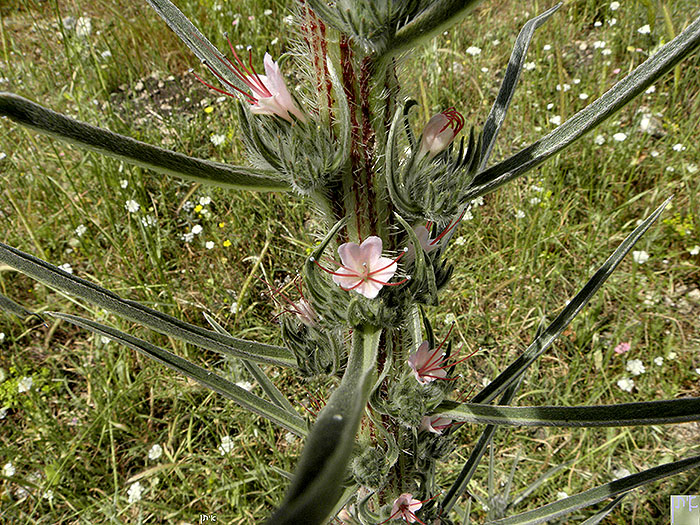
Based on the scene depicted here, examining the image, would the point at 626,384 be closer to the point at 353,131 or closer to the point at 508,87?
the point at 508,87

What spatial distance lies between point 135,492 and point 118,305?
151 cm

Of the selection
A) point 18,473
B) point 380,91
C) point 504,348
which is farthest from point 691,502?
point 18,473

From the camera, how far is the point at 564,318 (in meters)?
0.98

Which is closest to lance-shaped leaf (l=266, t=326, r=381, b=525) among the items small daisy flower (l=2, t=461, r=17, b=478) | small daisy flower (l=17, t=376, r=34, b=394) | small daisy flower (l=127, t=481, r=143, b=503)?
small daisy flower (l=127, t=481, r=143, b=503)

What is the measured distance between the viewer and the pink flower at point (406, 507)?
1.05 m

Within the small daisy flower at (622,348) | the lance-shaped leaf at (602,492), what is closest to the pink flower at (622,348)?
the small daisy flower at (622,348)

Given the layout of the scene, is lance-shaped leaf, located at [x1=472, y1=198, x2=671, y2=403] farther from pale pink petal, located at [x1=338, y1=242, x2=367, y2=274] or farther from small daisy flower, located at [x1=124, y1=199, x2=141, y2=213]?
small daisy flower, located at [x1=124, y1=199, x2=141, y2=213]

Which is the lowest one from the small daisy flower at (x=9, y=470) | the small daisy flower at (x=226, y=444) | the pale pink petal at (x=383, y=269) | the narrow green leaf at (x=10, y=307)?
the small daisy flower at (x=226, y=444)

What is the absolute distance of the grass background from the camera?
199 centimetres

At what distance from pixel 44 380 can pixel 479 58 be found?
303 cm

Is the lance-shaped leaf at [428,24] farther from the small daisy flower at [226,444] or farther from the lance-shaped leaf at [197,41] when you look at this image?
the small daisy flower at [226,444]

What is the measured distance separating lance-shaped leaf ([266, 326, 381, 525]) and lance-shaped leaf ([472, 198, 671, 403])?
565mm

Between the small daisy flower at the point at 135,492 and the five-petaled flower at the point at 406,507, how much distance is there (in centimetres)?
128

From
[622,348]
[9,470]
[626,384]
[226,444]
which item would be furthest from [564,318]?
[9,470]
